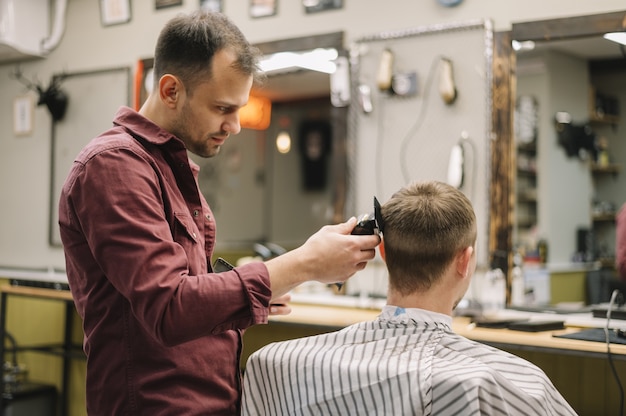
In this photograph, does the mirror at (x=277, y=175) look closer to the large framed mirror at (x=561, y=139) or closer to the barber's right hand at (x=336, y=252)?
the large framed mirror at (x=561, y=139)

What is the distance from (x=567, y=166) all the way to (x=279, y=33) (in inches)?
89.5

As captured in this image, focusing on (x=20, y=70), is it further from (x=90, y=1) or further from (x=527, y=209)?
(x=527, y=209)

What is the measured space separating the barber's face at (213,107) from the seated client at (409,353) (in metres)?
0.42

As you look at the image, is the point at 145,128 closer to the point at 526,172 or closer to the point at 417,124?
the point at 417,124

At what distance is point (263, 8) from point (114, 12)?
1167 mm

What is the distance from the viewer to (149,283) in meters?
1.21

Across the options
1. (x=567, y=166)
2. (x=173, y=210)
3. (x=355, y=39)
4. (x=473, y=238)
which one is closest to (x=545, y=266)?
(x=567, y=166)

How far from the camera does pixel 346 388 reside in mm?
1469

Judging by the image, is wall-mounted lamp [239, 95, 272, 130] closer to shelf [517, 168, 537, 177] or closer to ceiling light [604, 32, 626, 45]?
shelf [517, 168, 537, 177]

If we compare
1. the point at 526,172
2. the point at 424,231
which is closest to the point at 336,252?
the point at 424,231

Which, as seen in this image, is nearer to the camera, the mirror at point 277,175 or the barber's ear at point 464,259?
the barber's ear at point 464,259

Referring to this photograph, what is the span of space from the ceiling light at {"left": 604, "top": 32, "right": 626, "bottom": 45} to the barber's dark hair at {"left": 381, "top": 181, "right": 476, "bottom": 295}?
6.21ft

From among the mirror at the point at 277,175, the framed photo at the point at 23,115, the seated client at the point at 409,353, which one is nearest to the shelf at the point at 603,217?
the mirror at the point at 277,175

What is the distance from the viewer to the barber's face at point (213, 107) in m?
1.44
